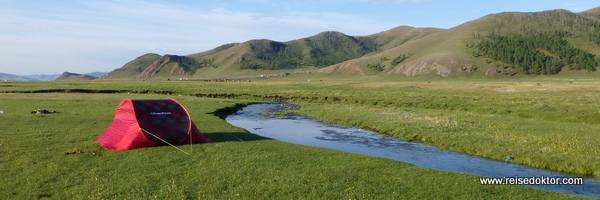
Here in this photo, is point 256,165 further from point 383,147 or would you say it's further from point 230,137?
point 383,147

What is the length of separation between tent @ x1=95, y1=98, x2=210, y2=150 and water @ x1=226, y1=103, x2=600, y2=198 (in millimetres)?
9380

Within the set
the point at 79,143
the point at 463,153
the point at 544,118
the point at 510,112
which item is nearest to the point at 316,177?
the point at 463,153

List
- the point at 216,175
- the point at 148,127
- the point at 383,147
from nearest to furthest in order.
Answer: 1. the point at 216,175
2. the point at 148,127
3. the point at 383,147

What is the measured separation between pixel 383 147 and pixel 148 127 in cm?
1652

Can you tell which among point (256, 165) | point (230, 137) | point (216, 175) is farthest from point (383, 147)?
point (216, 175)

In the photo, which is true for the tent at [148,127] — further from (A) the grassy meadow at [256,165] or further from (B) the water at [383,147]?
(B) the water at [383,147]

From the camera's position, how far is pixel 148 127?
960 inches

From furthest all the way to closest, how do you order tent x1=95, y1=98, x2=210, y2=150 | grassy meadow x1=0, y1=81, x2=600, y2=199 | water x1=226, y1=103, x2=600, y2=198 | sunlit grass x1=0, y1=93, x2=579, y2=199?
tent x1=95, y1=98, x2=210, y2=150 → water x1=226, y1=103, x2=600, y2=198 → grassy meadow x1=0, y1=81, x2=600, y2=199 → sunlit grass x1=0, y1=93, x2=579, y2=199

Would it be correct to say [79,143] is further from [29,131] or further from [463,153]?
[463,153]

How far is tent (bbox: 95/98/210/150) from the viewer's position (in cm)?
2391

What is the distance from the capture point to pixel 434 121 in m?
38.2

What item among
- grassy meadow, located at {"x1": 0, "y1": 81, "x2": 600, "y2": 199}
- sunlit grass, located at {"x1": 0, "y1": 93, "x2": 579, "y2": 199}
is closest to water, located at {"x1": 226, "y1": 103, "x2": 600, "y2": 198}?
grassy meadow, located at {"x1": 0, "y1": 81, "x2": 600, "y2": 199}

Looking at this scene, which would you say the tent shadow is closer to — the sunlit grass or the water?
the sunlit grass

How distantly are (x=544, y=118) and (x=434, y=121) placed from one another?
13.5 metres
